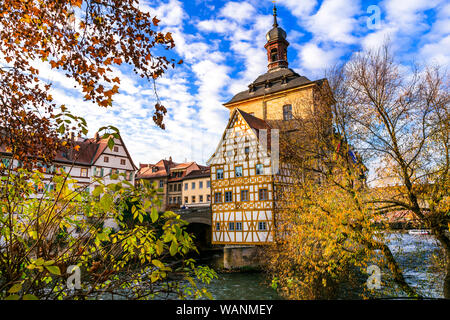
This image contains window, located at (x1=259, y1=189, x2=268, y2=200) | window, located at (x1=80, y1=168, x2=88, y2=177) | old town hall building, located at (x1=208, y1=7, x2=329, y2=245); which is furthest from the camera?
window, located at (x1=80, y1=168, x2=88, y2=177)

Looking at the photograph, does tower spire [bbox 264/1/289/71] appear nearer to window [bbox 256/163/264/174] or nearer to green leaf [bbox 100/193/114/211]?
window [bbox 256/163/264/174]

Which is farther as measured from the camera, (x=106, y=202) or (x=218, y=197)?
(x=218, y=197)

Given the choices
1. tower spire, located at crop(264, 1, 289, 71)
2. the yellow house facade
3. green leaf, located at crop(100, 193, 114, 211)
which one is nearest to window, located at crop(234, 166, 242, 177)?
tower spire, located at crop(264, 1, 289, 71)

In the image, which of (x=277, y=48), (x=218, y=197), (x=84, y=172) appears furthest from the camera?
(x=277, y=48)

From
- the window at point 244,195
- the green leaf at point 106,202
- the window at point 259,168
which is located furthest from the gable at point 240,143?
the green leaf at point 106,202

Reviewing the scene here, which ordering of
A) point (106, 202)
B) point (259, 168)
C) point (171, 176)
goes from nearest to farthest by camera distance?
→ point (106, 202) < point (259, 168) < point (171, 176)

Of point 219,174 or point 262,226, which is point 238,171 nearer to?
point 219,174

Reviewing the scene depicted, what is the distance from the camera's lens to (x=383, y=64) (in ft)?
27.2

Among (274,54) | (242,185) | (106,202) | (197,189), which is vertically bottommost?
(106,202)

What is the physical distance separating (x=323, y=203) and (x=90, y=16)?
6.40m

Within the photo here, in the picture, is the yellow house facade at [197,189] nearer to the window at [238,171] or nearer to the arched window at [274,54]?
the arched window at [274,54]

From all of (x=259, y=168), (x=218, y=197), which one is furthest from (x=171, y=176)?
(x=259, y=168)
